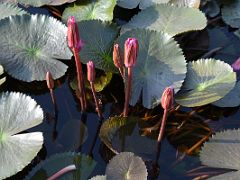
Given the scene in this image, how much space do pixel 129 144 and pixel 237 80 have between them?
0.60 m

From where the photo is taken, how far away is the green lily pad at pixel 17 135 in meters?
1.59

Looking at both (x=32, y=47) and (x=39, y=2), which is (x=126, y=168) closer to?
(x=32, y=47)

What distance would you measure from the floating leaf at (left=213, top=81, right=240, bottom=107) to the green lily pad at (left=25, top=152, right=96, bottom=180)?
615 millimetres

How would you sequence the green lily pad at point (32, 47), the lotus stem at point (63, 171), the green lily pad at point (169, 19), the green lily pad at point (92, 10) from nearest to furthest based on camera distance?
the lotus stem at point (63, 171) → the green lily pad at point (32, 47) → the green lily pad at point (169, 19) → the green lily pad at point (92, 10)

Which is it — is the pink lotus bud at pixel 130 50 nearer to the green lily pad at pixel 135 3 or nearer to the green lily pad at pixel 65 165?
the green lily pad at pixel 65 165

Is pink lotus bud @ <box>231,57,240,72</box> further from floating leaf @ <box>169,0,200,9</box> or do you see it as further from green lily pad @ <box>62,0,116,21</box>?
green lily pad @ <box>62,0,116,21</box>

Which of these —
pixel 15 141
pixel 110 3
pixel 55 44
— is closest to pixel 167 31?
pixel 110 3

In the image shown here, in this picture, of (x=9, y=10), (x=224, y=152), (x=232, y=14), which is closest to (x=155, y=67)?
(x=224, y=152)

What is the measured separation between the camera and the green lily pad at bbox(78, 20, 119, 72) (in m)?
1.98

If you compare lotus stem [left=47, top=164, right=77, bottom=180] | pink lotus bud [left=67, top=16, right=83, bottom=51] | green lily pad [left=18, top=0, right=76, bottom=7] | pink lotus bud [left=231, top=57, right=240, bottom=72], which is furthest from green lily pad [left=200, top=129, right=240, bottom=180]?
green lily pad [left=18, top=0, right=76, bottom=7]

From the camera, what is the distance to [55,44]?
2027 mm

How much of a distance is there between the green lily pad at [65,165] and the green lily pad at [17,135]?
58 mm

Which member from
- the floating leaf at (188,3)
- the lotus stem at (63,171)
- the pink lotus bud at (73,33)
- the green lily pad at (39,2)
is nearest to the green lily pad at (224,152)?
the lotus stem at (63,171)

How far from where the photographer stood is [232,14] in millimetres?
2334
